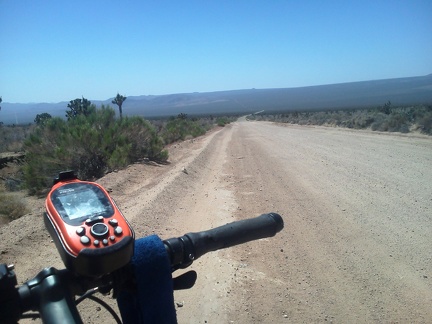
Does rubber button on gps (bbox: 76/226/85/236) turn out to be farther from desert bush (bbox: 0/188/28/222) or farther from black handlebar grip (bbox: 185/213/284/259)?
desert bush (bbox: 0/188/28/222)

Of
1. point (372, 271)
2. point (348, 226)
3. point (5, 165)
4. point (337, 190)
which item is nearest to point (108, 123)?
point (5, 165)

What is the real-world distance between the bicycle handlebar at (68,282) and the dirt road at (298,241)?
256 cm

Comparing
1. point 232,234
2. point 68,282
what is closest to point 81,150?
point 232,234

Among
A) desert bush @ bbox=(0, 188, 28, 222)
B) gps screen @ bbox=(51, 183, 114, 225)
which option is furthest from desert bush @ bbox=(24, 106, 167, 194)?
gps screen @ bbox=(51, 183, 114, 225)

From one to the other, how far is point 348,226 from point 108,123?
11690 mm

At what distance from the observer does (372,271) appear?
192 inches

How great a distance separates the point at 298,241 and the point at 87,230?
5156 mm

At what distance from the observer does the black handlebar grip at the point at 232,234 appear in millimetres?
1463

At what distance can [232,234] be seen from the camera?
5.05 ft

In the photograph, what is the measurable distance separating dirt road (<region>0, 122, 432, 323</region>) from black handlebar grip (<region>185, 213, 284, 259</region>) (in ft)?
8.16

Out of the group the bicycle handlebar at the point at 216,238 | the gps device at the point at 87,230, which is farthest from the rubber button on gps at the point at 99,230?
the bicycle handlebar at the point at 216,238

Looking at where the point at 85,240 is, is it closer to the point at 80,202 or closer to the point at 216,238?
the point at 80,202

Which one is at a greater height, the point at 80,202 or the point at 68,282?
the point at 80,202

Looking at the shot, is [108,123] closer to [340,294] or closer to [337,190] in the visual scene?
[337,190]
